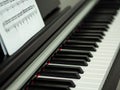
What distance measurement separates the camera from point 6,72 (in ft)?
3.71

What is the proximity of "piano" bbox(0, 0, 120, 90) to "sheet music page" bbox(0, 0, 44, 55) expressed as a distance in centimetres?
4

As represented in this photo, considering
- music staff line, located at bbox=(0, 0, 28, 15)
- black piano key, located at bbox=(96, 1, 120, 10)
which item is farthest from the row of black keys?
music staff line, located at bbox=(0, 0, 28, 15)

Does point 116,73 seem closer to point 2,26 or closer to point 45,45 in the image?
point 45,45

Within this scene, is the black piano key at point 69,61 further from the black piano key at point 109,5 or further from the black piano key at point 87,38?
the black piano key at point 109,5

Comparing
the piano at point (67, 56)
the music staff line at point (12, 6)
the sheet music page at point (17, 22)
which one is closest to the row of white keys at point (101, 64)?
the piano at point (67, 56)

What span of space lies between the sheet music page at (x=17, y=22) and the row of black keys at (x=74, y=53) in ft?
0.61

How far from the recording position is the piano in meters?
1.23

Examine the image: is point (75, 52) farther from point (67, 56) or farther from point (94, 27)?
point (94, 27)

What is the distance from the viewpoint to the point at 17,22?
1282mm

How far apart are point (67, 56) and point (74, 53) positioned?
6 centimetres

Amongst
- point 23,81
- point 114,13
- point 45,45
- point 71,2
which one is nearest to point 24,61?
point 23,81

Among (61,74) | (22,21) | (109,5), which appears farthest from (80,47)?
(109,5)

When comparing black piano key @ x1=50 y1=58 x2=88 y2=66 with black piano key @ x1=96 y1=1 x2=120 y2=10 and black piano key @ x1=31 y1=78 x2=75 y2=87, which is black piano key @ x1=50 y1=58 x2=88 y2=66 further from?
black piano key @ x1=96 y1=1 x2=120 y2=10

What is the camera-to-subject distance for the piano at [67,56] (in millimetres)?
1230
